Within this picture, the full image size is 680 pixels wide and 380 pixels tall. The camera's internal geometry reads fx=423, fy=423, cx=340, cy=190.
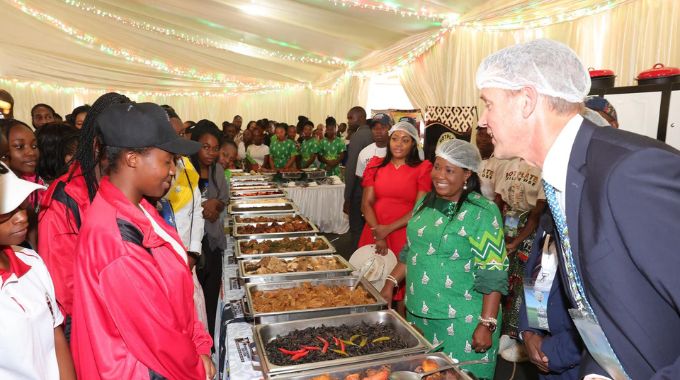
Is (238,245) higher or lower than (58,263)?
lower

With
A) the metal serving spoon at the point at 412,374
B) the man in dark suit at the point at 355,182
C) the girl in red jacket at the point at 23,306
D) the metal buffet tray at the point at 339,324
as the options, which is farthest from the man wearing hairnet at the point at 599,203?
the man in dark suit at the point at 355,182

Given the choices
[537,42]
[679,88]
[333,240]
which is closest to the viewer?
[537,42]

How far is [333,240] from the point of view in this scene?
19.6ft

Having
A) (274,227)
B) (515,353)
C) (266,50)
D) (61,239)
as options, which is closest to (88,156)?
(61,239)

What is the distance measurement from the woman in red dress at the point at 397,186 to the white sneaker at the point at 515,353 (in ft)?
3.33

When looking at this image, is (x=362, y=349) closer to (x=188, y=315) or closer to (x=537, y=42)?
(x=188, y=315)

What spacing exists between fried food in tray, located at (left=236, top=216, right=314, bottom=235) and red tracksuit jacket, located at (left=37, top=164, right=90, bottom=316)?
5.33ft

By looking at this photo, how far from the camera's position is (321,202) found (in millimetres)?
5809

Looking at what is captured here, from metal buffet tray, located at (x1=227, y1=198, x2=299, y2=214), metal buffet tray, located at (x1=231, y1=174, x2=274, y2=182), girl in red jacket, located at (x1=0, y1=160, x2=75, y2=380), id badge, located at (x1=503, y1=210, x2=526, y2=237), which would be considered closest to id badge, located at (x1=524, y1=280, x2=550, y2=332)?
girl in red jacket, located at (x1=0, y1=160, x2=75, y2=380)

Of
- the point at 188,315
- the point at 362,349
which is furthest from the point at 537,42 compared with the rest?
the point at 188,315

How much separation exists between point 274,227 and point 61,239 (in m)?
1.82

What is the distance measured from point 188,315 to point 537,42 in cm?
122

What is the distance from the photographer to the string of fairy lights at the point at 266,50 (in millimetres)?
4203

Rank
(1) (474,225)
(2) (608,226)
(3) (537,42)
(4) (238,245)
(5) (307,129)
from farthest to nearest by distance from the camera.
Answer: (5) (307,129) → (4) (238,245) → (1) (474,225) → (3) (537,42) → (2) (608,226)
